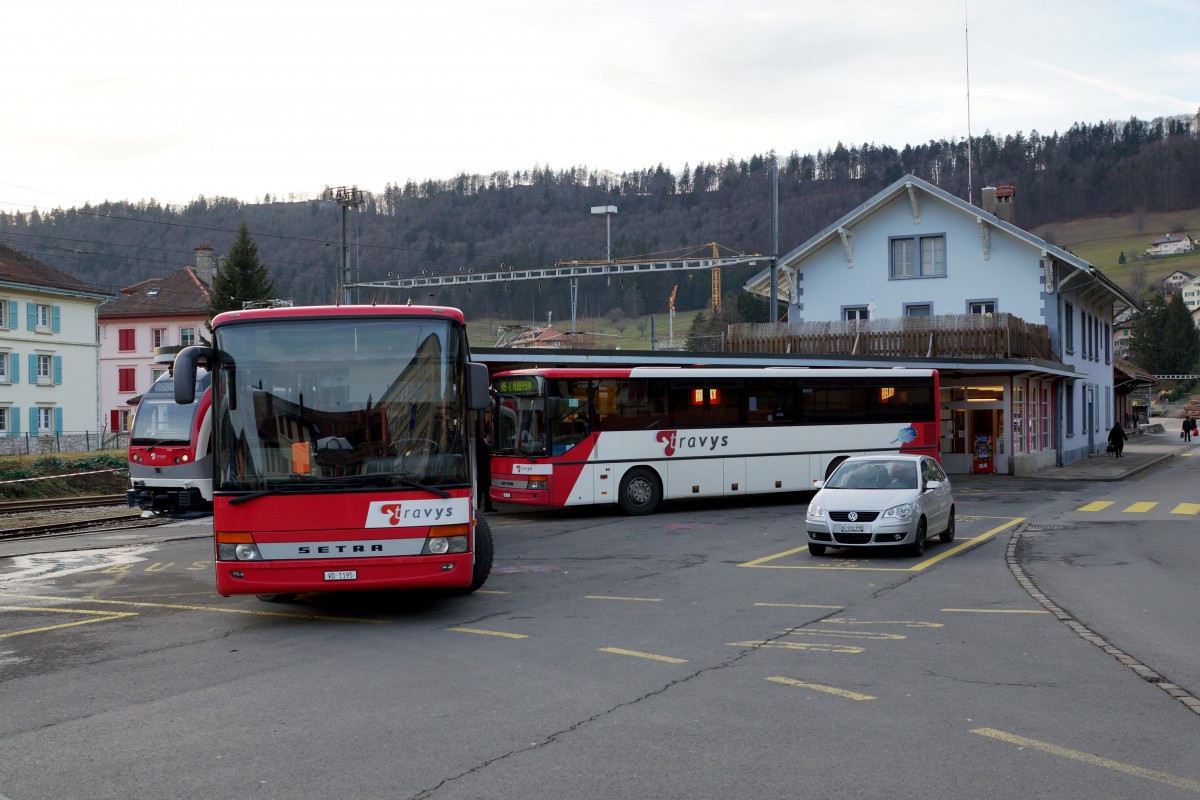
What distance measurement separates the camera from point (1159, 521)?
23.0 m

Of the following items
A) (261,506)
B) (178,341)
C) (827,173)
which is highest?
(827,173)

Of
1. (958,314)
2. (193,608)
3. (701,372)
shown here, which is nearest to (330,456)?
(193,608)

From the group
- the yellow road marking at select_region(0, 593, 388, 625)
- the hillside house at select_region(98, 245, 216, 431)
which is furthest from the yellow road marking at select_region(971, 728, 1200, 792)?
the hillside house at select_region(98, 245, 216, 431)

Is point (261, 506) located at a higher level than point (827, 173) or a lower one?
lower

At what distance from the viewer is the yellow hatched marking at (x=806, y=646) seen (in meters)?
9.80

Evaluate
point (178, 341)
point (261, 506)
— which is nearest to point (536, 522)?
point (261, 506)

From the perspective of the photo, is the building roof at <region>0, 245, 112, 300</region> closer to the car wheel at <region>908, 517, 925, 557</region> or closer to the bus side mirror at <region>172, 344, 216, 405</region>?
the bus side mirror at <region>172, 344, 216, 405</region>

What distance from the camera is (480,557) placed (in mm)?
13188

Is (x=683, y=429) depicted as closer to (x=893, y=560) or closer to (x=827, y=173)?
(x=893, y=560)

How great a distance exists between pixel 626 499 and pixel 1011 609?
13084mm

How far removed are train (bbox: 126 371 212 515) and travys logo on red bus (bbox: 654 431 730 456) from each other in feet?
31.6

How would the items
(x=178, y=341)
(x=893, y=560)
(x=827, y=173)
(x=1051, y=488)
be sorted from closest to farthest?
(x=893, y=560), (x=1051, y=488), (x=178, y=341), (x=827, y=173)

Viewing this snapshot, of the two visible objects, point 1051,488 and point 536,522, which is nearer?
point 536,522

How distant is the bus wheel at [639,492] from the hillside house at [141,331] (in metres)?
59.6
